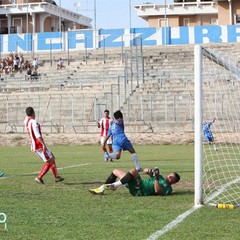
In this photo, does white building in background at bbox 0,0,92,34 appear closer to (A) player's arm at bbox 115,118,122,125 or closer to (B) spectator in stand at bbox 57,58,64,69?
(B) spectator in stand at bbox 57,58,64,69

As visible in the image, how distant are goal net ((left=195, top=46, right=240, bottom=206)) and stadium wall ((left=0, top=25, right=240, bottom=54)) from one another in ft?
75.1

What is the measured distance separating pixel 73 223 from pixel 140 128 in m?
31.8

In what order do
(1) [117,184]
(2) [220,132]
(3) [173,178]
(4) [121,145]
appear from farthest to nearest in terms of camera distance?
(2) [220,132] → (4) [121,145] → (1) [117,184] → (3) [173,178]

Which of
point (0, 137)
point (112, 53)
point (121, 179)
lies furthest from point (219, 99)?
point (112, 53)

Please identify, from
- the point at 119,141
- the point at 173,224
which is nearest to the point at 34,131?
the point at 119,141

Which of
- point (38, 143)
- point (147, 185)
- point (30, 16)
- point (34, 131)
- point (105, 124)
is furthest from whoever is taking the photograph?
point (30, 16)

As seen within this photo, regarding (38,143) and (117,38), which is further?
(117,38)

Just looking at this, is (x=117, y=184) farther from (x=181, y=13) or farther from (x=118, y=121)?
(x=181, y=13)

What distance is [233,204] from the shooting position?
12500 mm

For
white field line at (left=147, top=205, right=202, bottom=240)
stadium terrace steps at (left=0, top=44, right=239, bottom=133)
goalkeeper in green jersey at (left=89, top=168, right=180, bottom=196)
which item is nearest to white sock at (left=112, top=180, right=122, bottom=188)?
goalkeeper in green jersey at (left=89, top=168, right=180, bottom=196)

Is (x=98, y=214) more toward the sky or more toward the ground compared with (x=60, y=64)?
more toward the ground

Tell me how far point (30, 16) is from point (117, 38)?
27040 millimetres

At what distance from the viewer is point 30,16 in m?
86.8

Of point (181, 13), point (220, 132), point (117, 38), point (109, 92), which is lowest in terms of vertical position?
point (220, 132)
